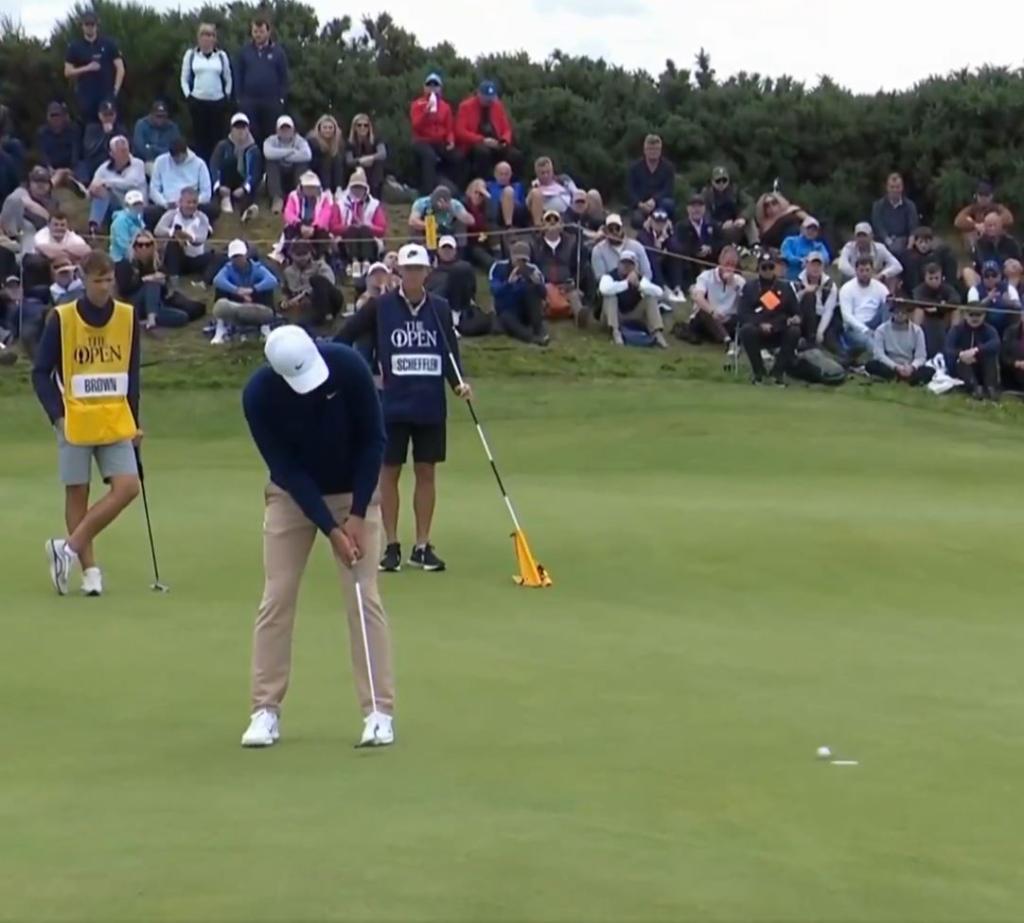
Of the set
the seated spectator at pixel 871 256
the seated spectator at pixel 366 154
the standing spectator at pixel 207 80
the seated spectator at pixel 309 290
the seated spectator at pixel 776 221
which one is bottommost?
the seated spectator at pixel 309 290

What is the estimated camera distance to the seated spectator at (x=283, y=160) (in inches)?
1216

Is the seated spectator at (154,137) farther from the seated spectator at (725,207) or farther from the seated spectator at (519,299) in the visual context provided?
the seated spectator at (725,207)

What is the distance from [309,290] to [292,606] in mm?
17895

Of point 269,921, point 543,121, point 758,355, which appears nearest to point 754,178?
point 543,121

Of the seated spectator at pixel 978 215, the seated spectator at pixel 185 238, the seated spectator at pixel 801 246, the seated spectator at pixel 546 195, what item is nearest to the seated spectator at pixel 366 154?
the seated spectator at pixel 546 195

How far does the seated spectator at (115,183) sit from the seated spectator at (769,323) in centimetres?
862

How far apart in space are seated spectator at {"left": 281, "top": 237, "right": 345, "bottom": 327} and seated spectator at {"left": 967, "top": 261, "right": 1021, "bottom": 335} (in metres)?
8.41

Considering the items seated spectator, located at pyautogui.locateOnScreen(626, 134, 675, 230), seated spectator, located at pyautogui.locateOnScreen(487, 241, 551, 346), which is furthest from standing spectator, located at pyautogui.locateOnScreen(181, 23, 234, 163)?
seated spectator, located at pyautogui.locateOnScreen(626, 134, 675, 230)

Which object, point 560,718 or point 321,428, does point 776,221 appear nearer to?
point 560,718

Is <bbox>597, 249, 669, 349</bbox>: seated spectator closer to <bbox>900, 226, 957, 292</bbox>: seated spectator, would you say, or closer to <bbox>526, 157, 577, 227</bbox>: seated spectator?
<bbox>526, 157, 577, 227</bbox>: seated spectator

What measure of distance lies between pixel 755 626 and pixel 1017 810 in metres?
5.24

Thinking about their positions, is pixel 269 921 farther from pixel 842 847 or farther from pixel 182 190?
pixel 182 190

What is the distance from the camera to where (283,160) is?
31.1 meters

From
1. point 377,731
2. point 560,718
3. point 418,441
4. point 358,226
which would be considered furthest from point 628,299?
point 377,731
